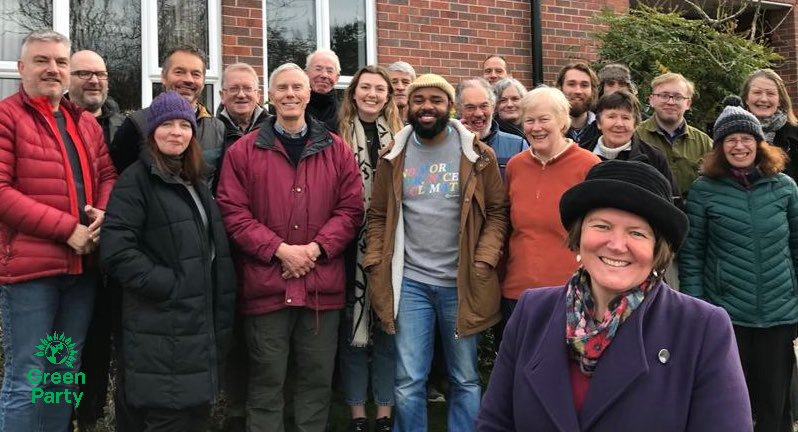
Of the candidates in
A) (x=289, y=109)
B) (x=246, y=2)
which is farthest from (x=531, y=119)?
(x=246, y=2)

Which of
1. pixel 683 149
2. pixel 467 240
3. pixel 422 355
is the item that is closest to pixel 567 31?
pixel 683 149

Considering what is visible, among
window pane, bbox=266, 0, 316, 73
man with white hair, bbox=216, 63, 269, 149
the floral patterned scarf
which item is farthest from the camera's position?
window pane, bbox=266, 0, 316, 73

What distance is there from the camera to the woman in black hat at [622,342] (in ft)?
6.46

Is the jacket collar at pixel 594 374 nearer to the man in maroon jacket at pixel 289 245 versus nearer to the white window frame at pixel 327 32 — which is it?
the man in maroon jacket at pixel 289 245

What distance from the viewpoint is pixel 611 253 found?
2100 mm

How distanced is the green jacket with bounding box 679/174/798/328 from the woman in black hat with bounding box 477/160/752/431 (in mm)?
2197

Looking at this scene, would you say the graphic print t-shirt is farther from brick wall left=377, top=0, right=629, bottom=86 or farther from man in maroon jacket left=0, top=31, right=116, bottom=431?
brick wall left=377, top=0, right=629, bottom=86

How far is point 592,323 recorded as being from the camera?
213 cm

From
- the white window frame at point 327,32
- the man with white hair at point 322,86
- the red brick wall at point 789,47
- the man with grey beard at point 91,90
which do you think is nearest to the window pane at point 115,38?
the white window frame at point 327,32

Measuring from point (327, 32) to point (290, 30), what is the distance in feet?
1.20

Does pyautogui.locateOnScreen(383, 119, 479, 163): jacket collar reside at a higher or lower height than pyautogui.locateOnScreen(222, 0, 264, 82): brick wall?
lower

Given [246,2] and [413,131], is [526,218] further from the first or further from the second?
[246,2]

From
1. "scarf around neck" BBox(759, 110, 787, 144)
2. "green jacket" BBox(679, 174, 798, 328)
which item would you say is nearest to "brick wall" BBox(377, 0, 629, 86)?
"scarf around neck" BBox(759, 110, 787, 144)

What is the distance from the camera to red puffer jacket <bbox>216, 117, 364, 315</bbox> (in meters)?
3.92
